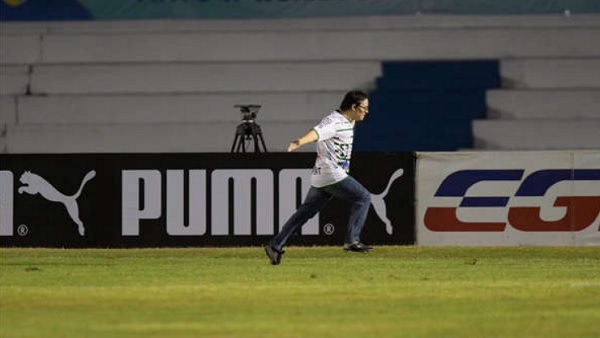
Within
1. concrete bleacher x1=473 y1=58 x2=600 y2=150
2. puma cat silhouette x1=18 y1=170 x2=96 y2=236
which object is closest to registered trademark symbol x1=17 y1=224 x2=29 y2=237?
puma cat silhouette x1=18 y1=170 x2=96 y2=236

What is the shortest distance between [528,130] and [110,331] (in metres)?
18.5

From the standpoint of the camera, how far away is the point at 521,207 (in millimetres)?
22750

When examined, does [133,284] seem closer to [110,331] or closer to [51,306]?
[51,306]

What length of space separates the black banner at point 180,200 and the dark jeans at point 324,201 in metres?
5.02

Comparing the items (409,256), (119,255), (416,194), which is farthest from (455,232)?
(119,255)

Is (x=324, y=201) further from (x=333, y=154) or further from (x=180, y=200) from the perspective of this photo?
(x=180, y=200)

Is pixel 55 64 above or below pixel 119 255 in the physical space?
above

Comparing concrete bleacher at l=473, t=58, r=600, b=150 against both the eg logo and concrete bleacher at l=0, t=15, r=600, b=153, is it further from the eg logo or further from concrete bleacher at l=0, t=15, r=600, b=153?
the eg logo

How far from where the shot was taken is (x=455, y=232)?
22.7 meters

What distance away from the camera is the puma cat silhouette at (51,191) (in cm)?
2284

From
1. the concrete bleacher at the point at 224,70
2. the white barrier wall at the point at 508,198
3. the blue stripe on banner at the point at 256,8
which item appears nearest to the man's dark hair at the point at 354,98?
the white barrier wall at the point at 508,198

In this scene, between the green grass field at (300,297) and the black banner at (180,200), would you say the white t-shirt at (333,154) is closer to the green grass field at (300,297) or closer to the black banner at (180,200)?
the green grass field at (300,297)

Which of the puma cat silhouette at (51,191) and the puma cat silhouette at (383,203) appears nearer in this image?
the puma cat silhouette at (383,203)

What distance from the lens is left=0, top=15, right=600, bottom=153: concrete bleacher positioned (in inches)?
1138
